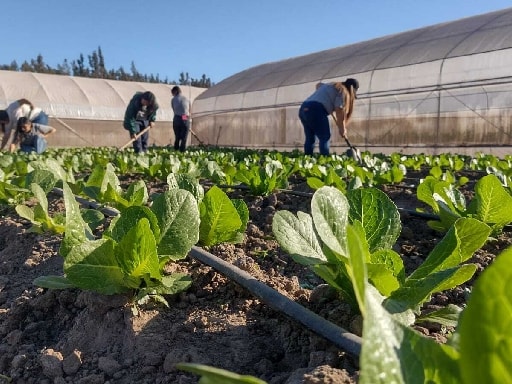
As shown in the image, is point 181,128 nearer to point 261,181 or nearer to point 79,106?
point 261,181

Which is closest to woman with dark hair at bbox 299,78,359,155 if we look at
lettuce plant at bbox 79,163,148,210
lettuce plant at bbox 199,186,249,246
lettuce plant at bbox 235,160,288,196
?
lettuce plant at bbox 235,160,288,196

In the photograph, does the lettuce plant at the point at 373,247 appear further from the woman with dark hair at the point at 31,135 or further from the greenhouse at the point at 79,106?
the greenhouse at the point at 79,106

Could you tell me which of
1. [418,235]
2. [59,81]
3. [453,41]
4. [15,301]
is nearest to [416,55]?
[453,41]

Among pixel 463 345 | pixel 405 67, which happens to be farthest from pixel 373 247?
pixel 405 67

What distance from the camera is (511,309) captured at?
509mm

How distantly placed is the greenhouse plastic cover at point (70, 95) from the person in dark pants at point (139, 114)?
11.2 meters

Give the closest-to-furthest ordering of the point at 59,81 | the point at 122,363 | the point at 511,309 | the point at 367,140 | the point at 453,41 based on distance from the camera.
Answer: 1. the point at 511,309
2. the point at 122,363
3. the point at 453,41
4. the point at 367,140
5. the point at 59,81

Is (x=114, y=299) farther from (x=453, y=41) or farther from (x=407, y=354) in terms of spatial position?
(x=453, y=41)

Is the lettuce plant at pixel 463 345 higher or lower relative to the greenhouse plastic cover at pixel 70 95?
lower

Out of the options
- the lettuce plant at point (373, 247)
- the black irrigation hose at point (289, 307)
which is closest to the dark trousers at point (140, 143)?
the black irrigation hose at point (289, 307)

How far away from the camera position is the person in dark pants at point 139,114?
1117 cm

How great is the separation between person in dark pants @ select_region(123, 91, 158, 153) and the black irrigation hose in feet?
32.1

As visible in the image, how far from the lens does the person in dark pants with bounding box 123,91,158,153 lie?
1117 cm

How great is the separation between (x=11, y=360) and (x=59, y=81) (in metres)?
25.2
